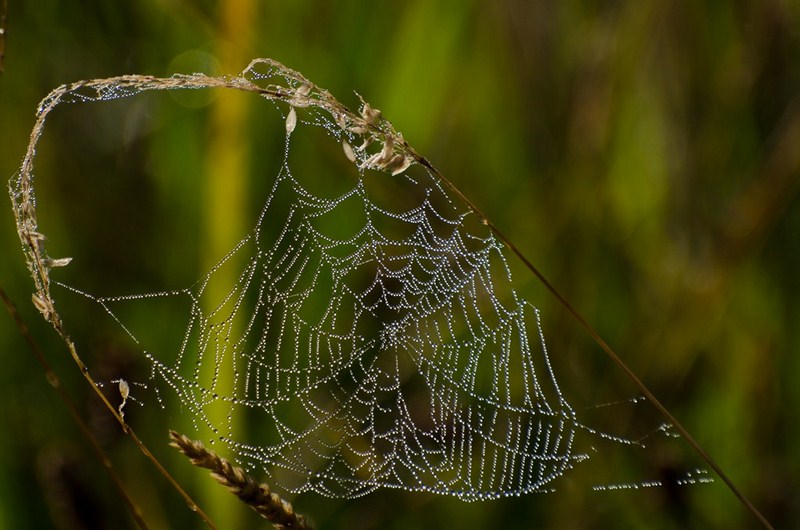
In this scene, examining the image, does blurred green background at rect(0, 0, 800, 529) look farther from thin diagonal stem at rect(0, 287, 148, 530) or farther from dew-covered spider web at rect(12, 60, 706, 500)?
thin diagonal stem at rect(0, 287, 148, 530)

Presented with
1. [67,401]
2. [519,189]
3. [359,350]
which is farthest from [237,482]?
[519,189]

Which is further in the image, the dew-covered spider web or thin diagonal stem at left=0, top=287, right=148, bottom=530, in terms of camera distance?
the dew-covered spider web

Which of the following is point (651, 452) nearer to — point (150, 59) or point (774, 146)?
point (774, 146)

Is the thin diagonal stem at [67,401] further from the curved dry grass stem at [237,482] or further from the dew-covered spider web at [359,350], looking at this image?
the dew-covered spider web at [359,350]

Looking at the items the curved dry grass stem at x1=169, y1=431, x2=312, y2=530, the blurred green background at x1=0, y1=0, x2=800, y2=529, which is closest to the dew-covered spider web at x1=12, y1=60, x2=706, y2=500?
the blurred green background at x1=0, y1=0, x2=800, y2=529

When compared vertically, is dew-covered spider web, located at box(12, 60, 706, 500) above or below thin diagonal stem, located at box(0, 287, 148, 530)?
below

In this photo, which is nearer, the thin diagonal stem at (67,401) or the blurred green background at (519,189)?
the thin diagonal stem at (67,401)

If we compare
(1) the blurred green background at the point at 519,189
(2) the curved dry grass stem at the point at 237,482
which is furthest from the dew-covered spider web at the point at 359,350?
(2) the curved dry grass stem at the point at 237,482
